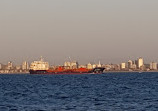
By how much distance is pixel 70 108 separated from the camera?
151ft

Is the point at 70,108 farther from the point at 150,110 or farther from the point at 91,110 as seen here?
the point at 150,110

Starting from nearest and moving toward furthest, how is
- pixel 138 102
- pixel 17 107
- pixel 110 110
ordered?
pixel 110 110 < pixel 17 107 < pixel 138 102

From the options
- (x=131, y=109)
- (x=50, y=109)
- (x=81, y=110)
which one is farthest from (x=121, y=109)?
(x=50, y=109)

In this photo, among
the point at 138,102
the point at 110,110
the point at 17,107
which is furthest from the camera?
the point at 138,102

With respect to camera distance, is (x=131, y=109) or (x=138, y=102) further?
(x=138, y=102)

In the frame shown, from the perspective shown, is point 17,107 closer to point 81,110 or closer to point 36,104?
point 36,104

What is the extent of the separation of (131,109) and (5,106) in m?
14.0

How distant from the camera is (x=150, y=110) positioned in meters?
44.2

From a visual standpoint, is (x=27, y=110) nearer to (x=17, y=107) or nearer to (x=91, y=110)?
(x=17, y=107)

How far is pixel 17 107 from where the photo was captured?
156ft

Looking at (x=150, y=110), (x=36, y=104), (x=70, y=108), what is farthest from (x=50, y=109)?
(x=150, y=110)

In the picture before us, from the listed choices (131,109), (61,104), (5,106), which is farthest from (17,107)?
(131,109)

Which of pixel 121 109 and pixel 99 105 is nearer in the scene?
pixel 121 109

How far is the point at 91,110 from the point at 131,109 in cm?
414
